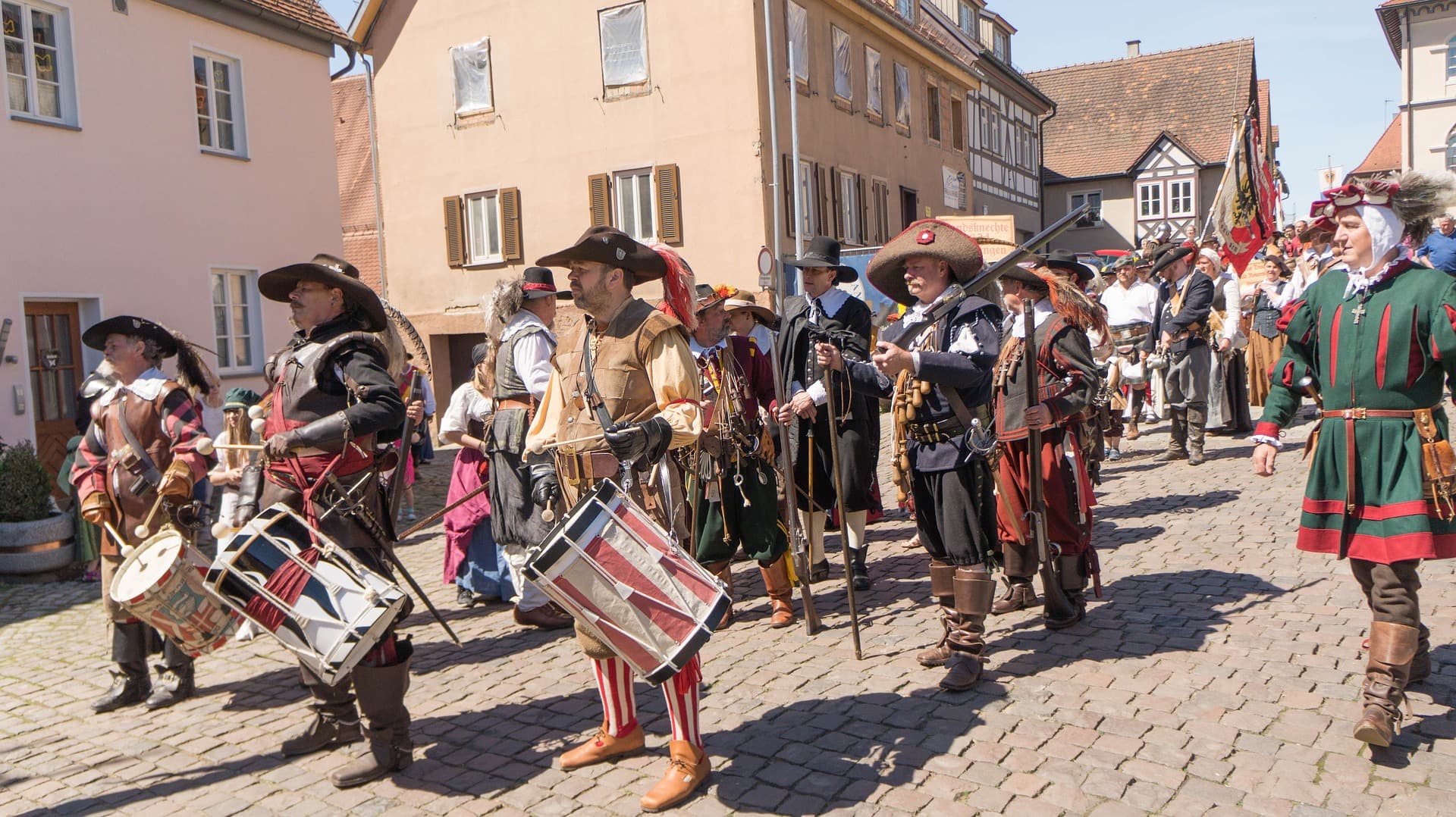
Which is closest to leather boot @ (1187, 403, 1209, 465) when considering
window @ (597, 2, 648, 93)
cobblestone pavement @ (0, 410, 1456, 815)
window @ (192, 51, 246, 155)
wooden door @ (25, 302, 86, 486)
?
cobblestone pavement @ (0, 410, 1456, 815)

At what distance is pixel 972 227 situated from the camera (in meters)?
19.1

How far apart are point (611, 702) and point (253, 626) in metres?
3.31

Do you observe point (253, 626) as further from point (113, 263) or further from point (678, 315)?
point (113, 263)

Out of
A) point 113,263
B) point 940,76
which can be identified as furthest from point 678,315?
point 940,76

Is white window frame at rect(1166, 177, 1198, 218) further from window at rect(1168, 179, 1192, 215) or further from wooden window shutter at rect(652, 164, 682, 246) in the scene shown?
wooden window shutter at rect(652, 164, 682, 246)

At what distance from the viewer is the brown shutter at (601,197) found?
68.4ft

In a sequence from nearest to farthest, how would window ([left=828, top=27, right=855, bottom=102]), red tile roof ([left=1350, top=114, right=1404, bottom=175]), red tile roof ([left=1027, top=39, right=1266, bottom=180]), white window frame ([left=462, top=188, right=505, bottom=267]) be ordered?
white window frame ([left=462, top=188, right=505, bottom=267]) → window ([left=828, top=27, right=855, bottom=102]) → red tile roof ([left=1027, top=39, right=1266, bottom=180]) → red tile roof ([left=1350, top=114, right=1404, bottom=175])

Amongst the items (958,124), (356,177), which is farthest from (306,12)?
(958,124)

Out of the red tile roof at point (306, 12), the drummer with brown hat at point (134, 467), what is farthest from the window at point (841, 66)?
the drummer with brown hat at point (134, 467)

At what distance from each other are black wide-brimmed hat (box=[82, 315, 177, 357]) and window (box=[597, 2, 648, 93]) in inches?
618

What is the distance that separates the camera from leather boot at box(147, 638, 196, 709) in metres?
5.47

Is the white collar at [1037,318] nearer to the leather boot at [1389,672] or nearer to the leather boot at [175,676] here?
the leather boot at [1389,672]

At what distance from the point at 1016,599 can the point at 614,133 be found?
1629 centimetres

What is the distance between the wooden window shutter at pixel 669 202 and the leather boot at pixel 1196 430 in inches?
440
